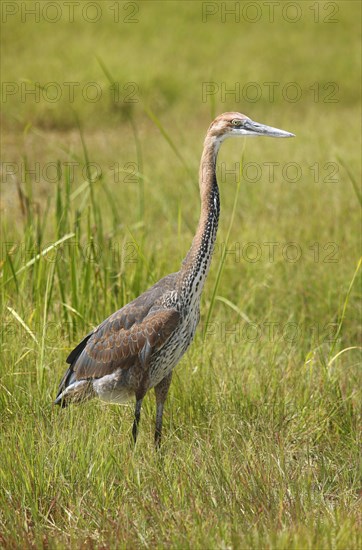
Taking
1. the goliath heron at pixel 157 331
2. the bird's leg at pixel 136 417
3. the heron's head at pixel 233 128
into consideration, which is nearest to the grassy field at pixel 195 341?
the bird's leg at pixel 136 417

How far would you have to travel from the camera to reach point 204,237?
4.19m

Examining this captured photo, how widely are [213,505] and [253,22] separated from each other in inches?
553

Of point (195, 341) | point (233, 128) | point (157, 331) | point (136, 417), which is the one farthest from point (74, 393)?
point (233, 128)

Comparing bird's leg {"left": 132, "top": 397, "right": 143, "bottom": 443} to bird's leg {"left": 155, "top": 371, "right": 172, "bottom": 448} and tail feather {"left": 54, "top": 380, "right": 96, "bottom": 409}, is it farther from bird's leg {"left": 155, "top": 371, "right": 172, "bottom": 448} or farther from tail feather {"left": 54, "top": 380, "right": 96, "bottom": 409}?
tail feather {"left": 54, "top": 380, "right": 96, "bottom": 409}

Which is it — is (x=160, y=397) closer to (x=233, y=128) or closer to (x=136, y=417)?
(x=136, y=417)

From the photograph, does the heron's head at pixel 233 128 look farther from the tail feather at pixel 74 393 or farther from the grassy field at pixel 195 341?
the tail feather at pixel 74 393

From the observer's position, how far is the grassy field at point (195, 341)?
350cm

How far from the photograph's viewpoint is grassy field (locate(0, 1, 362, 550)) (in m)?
3.50

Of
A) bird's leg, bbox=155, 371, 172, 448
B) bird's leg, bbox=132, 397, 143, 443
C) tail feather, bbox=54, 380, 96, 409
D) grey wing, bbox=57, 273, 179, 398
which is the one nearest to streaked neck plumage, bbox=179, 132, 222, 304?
grey wing, bbox=57, 273, 179, 398

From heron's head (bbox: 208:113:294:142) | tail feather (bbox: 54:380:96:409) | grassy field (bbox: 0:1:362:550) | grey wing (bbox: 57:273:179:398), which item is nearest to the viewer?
grassy field (bbox: 0:1:362:550)

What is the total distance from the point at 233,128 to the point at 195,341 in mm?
1394

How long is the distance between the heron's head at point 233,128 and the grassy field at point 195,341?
0.84 ft

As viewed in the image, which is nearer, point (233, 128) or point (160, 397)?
point (233, 128)

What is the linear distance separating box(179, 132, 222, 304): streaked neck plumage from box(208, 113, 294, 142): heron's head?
0.03 meters
